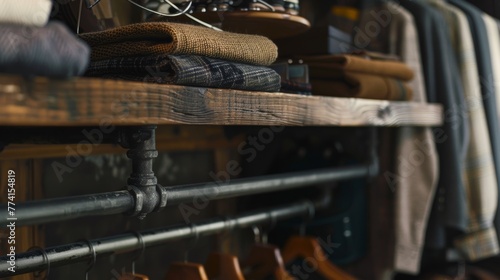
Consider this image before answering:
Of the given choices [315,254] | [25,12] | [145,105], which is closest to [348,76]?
[315,254]

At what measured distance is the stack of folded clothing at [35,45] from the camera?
1.59 ft

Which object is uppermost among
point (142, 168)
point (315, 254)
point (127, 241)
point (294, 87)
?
point (294, 87)

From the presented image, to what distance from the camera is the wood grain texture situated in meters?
0.50

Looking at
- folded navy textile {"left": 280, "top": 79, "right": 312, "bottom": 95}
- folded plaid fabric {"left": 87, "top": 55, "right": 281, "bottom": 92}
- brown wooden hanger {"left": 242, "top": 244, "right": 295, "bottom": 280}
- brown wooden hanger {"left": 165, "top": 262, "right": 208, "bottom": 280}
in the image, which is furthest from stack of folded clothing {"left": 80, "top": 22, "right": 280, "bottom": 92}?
brown wooden hanger {"left": 242, "top": 244, "right": 295, "bottom": 280}

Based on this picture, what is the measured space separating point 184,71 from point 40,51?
0.69 feet

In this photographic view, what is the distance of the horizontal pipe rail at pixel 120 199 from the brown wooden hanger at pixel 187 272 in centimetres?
11

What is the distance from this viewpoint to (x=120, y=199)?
2.44 ft

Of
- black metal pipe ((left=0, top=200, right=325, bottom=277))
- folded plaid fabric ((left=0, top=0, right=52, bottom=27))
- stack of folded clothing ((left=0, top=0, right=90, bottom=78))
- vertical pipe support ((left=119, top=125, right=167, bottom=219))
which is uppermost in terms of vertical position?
folded plaid fabric ((left=0, top=0, right=52, bottom=27))

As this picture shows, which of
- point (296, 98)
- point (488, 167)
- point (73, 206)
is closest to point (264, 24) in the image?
point (296, 98)

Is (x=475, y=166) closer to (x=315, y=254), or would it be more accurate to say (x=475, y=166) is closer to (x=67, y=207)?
(x=315, y=254)

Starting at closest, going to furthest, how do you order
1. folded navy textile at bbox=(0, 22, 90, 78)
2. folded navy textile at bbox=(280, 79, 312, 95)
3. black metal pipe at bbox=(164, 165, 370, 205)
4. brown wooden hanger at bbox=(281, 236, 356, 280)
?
folded navy textile at bbox=(0, 22, 90, 78), black metal pipe at bbox=(164, 165, 370, 205), folded navy textile at bbox=(280, 79, 312, 95), brown wooden hanger at bbox=(281, 236, 356, 280)

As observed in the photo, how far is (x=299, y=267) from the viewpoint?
1.39 meters

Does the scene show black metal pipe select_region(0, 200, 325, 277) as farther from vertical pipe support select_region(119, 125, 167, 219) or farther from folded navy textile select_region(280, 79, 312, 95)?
folded navy textile select_region(280, 79, 312, 95)

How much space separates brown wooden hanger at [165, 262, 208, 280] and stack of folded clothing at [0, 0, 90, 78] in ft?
1.51
